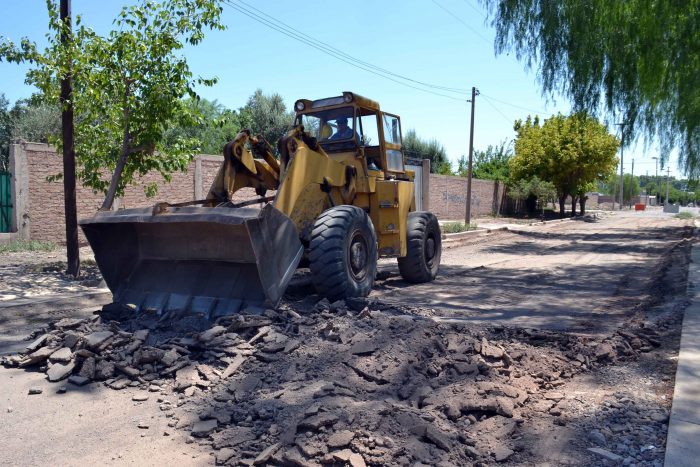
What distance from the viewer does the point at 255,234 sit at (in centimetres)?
594

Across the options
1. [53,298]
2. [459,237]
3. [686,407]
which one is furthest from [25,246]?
[459,237]

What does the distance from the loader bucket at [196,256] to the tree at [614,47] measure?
11588 millimetres

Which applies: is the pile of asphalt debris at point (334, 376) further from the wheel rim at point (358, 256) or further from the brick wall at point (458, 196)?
the brick wall at point (458, 196)

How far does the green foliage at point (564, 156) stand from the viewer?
33.6 metres

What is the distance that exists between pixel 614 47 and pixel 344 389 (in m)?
14.4

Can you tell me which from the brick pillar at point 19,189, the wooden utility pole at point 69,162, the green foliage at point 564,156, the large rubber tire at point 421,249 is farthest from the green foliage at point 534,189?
the wooden utility pole at point 69,162

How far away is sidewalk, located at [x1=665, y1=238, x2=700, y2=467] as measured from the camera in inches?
133

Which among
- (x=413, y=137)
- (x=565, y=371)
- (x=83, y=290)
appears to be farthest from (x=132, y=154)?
(x=413, y=137)

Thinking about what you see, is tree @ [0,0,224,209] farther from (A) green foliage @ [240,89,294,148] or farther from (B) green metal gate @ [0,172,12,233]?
(A) green foliage @ [240,89,294,148]

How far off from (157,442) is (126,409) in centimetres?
69

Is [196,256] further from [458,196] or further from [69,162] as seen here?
[458,196]

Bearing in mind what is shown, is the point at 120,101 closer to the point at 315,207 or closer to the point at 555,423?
the point at 315,207

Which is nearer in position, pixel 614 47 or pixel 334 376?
pixel 334 376

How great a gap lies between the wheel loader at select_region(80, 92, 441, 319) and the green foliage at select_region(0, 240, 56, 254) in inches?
264
